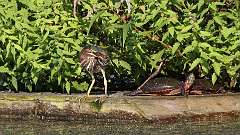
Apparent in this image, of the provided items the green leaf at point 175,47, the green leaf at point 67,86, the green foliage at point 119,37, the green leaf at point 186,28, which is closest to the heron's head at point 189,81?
the green foliage at point 119,37

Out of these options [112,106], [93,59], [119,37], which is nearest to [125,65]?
[119,37]

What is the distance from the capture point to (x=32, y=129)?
755cm

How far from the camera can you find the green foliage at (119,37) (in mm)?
8023

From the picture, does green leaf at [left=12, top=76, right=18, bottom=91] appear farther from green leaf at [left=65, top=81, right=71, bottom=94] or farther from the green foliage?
green leaf at [left=65, top=81, right=71, bottom=94]

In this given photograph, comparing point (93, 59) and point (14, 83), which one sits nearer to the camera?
point (93, 59)

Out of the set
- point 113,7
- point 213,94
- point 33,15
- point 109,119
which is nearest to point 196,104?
point 213,94

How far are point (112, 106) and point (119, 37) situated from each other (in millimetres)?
897

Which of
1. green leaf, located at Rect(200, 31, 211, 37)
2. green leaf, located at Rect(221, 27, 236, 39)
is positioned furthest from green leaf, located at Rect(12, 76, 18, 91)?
green leaf, located at Rect(221, 27, 236, 39)

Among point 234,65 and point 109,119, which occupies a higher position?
point 234,65

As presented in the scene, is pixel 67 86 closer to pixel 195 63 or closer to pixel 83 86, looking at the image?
pixel 83 86

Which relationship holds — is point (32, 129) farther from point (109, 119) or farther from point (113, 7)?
point (113, 7)

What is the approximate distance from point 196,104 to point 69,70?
5.35 ft

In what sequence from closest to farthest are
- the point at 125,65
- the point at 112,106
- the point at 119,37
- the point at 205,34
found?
the point at 112,106 < the point at 205,34 < the point at 119,37 < the point at 125,65

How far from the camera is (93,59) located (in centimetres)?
789
